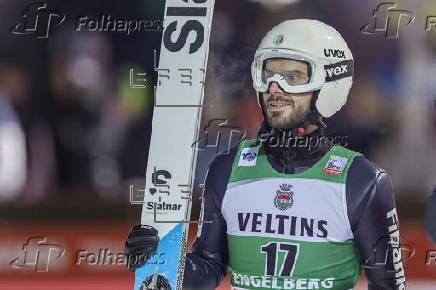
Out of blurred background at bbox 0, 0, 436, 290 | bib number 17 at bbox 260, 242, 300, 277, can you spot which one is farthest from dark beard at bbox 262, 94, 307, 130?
blurred background at bbox 0, 0, 436, 290

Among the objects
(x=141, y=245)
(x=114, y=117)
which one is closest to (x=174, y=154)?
(x=141, y=245)

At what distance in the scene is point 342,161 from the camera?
2930mm

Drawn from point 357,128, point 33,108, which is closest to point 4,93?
point 33,108

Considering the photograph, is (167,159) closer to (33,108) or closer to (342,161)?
(342,161)

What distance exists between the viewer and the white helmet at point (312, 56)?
290 centimetres

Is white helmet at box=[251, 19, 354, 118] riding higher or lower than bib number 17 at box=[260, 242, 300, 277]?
higher

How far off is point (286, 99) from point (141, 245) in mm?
686

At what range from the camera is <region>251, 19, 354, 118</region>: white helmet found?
2904 millimetres

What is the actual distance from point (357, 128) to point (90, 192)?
211 centimetres

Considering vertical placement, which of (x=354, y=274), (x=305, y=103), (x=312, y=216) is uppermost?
(x=305, y=103)

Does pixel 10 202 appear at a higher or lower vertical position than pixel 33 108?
lower

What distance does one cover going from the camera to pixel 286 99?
2910 millimetres

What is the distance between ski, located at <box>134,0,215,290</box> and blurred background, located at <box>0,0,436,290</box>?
1.87 m

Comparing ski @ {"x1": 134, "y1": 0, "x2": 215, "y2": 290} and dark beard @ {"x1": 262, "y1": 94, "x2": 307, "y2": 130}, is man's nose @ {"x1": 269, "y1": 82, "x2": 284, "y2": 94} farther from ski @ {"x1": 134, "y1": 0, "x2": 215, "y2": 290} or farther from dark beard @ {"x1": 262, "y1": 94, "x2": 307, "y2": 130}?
ski @ {"x1": 134, "y1": 0, "x2": 215, "y2": 290}
